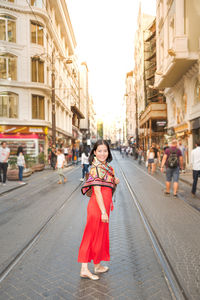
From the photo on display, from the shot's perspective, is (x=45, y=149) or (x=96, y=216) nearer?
(x=96, y=216)

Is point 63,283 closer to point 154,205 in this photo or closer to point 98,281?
point 98,281

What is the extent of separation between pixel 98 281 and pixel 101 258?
0.84 feet

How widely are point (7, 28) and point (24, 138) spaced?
1019 cm

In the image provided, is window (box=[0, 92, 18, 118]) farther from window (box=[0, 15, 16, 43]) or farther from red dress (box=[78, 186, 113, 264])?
→ red dress (box=[78, 186, 113, 264])

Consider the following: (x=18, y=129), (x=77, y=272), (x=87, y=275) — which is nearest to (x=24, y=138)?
(x=18, y=129)

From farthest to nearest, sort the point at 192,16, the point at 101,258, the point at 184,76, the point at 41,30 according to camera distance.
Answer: the point at 41,30 < the point at 184,76 < the point at 192,16 < the point at 101,258

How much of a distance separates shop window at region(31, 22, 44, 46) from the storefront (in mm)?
8478

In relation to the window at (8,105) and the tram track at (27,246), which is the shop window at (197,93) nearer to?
the tram track at (27,246)

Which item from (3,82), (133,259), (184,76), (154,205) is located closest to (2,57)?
(3,82)

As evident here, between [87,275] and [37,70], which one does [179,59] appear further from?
[87,275]

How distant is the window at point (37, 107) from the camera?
27234mm

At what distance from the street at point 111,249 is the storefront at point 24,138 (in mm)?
Answer: 19564

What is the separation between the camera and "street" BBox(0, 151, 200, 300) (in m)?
3.03

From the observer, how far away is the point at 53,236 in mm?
4926
